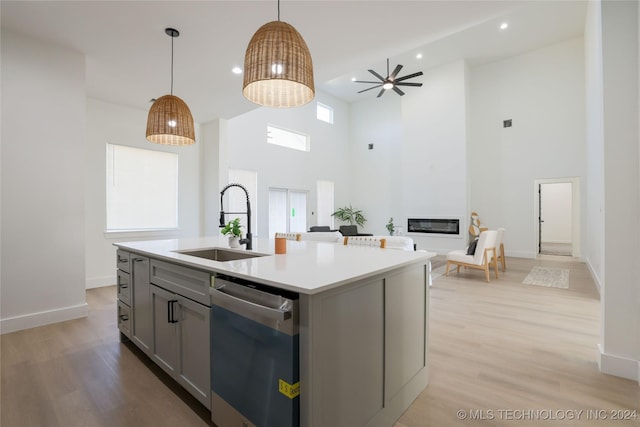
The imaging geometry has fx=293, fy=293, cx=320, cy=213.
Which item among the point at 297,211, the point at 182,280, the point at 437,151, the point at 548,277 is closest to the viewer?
the point at 182,280

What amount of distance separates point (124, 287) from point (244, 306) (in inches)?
73.3

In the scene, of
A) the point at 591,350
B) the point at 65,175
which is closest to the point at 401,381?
the point at 591,350

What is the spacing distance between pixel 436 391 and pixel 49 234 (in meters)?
3.95

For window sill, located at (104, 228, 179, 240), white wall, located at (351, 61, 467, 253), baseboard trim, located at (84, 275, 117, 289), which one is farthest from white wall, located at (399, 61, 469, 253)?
baseboard trim, located at (84, 275, 117, 289)

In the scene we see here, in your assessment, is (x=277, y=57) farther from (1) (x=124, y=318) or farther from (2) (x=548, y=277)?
(2) (x=548, y=277)

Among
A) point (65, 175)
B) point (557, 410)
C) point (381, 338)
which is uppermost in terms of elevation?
point (65, 175)

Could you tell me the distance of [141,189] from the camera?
5.07m

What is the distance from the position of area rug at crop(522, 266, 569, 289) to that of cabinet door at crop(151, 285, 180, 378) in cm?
517

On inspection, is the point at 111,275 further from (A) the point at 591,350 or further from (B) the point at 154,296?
(A) the point at 591,350

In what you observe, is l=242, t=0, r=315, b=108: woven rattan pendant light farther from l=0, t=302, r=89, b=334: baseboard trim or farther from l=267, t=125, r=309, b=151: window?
l=267, t=125, r=309, b=151: window

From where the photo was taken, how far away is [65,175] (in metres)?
3.22

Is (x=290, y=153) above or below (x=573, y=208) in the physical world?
above

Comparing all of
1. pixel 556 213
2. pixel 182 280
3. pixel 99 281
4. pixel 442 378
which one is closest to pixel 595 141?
pixel 442 378

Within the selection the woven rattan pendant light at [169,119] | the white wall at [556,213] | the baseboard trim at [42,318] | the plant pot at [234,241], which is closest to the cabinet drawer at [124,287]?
the plant pot at [234,241]
